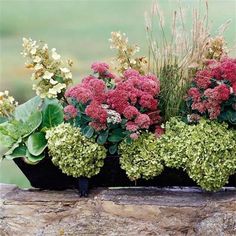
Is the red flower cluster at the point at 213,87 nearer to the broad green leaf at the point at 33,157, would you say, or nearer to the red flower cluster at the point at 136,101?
the red flower cluster at the point at 136,101

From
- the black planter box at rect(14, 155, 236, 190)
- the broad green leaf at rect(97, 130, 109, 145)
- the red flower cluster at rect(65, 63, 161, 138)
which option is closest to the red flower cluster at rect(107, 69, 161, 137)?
the red flower cluster at rect(65, 63, 161, 138)

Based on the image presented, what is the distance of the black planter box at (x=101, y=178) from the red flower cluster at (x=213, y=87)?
0.33 metres

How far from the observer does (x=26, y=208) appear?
3.06m

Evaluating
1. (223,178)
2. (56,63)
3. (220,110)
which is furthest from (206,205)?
(56,63)

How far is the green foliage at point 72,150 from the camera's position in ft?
9.73

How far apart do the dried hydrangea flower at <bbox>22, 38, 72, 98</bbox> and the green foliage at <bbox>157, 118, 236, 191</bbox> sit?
543 mm

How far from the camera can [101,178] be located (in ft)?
10.3

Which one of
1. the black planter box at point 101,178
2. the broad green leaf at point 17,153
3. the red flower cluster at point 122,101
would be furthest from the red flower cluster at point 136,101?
the broad green leaf at point 17,153

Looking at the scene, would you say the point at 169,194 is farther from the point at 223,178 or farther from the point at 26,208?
the point at 26,208

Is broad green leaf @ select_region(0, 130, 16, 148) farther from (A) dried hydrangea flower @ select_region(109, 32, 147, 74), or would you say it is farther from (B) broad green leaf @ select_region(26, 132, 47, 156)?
(A) dried hydrangea flower @ select_region(109, 32, 147, 74)

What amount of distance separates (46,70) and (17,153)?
40 cm

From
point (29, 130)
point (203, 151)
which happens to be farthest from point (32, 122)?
point (203, 151)

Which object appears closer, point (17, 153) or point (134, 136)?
point (134, 136)

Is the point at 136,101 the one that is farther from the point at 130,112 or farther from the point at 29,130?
the point at 29,130
